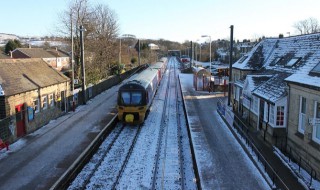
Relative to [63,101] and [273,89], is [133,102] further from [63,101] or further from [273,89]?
[273,89]

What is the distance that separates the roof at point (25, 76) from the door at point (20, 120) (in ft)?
3.06

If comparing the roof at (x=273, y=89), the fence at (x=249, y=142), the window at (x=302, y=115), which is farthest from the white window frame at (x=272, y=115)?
the window at (x=302, y=115)

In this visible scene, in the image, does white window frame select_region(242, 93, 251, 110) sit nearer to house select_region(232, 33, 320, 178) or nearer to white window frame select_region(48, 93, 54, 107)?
house select_region(232, 33, 320, 178)

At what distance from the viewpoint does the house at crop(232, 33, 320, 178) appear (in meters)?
13.5

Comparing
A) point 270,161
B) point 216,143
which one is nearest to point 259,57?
point 216,143

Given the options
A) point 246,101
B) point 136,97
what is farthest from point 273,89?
point 136,97

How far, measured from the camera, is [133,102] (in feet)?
73.3

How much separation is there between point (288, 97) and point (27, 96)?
1410 cm

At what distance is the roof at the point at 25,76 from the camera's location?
1864 centimetres

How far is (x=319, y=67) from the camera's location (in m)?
14.8

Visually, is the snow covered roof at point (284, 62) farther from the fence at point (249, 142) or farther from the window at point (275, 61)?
the fence at point (249, 142)

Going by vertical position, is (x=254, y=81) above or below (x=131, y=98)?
above

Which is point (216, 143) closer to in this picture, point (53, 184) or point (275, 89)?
point (275, 89)

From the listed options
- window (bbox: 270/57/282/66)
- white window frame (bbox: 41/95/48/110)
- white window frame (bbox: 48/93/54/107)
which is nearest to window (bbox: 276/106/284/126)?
window (bbox: 270/57/282/66)
